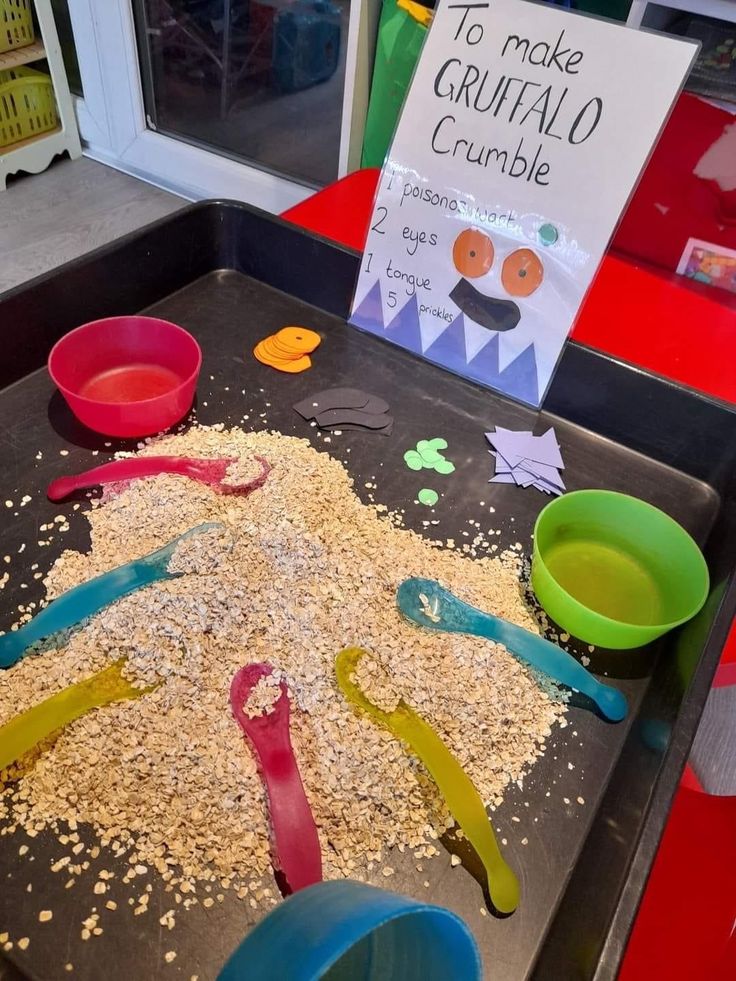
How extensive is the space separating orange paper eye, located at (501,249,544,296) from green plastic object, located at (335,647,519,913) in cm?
38

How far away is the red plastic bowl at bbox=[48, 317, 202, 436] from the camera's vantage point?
0.70m

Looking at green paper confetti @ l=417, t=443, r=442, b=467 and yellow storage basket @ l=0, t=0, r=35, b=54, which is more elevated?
yellow storage basket @ l=0, t=0, r=35, b=54

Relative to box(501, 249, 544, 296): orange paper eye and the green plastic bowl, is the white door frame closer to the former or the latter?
box(501, 249, 544, 296): orange paper eye

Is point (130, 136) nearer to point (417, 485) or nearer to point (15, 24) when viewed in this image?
point (15, 24)

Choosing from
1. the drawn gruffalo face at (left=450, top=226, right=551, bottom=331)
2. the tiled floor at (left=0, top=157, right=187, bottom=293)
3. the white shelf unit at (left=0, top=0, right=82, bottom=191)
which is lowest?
the tiled floor at (left=0, top=157, right=187, bottom=293)

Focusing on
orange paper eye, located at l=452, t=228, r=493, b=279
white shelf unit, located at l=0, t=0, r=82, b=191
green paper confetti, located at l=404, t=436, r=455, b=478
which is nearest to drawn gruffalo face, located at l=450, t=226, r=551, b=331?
orange paper eye, located at l=452, t=228, r=493, b=279

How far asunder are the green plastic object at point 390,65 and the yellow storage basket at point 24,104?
913 millimetres

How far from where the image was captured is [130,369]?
0.78 metres

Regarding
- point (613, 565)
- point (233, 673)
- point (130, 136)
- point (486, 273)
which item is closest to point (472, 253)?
point (486, 273)

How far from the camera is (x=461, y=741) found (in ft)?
1.71

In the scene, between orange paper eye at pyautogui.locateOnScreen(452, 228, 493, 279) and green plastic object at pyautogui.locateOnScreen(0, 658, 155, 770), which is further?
orange paper eye at pyautogui.locateOnScreen(452, 228, 493, 279)

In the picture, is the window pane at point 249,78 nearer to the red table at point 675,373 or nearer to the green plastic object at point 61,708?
the red table at point 675,373

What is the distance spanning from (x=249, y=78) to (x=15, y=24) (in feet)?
1.62

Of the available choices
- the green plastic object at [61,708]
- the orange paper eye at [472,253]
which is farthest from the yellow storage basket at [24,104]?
the green plastic object at [61,708]
